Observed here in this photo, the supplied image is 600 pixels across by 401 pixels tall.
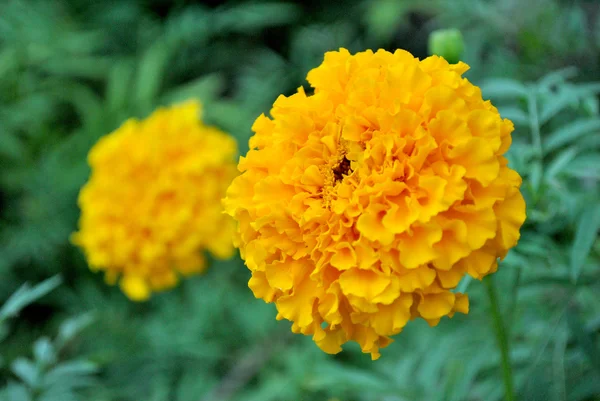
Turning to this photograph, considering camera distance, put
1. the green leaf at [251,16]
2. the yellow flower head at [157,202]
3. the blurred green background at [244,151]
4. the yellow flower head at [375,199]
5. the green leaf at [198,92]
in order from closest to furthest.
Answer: the yellow flower head at [375,199] → the blurred green background at [244,151] → the yellow flower head at [157,202] → the green leaf at [198,92] → the green leaf at [251,16]

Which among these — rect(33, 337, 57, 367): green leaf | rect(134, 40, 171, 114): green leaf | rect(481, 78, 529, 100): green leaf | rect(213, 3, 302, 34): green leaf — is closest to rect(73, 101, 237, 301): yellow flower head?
rect(33, 337, 57, 367): green leaf

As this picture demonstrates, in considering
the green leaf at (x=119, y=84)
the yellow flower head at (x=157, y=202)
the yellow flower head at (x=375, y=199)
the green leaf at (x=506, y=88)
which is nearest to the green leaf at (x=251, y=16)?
the green leaf at (x=119, y=84)

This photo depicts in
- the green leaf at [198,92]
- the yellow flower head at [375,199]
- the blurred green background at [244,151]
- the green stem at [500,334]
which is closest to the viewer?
the yellow flower head at [375,199]

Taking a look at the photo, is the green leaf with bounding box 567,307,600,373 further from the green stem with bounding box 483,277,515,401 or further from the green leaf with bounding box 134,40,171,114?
the green leaf with bounding box 134,40,171,114

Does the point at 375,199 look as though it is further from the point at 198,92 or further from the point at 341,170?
the point at 198,92

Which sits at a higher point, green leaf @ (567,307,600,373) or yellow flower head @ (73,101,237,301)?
green leaf @ (567,307,600,373)

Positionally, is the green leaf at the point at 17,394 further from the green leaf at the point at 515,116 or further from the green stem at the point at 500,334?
the green leaf at the point at 515,116

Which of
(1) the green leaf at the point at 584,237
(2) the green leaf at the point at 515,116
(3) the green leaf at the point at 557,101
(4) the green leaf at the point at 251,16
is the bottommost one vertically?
(4) the green leaf at the point at 251,16

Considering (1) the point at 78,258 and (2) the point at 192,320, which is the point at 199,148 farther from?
(1) the point at 78,258
